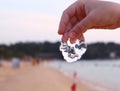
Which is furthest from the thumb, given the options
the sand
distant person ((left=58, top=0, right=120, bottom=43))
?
the sand

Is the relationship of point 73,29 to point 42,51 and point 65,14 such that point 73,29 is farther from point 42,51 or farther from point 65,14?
point 42,51

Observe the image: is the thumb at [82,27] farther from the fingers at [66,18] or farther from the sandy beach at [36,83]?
the sandy beach at [36,83]

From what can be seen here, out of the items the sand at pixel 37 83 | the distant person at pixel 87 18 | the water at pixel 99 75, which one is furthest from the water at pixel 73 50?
the water at pixel 99 75

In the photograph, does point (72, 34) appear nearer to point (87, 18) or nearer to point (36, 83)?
point (87, 18)

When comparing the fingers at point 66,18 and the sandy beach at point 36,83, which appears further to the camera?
the sandy beach at point 36,83

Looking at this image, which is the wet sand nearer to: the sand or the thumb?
the sand

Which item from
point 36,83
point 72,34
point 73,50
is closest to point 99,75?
point 36,83

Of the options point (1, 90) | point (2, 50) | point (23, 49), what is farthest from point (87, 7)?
point (23, 49)
